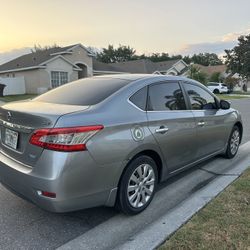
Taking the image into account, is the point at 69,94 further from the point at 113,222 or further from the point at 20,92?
the point at 20,92

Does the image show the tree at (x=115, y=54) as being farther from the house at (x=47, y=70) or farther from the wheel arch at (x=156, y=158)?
the wheel arch at (x=156, y=158)

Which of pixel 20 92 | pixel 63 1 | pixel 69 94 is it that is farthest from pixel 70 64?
pixel 69 94

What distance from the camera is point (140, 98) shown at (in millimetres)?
3992

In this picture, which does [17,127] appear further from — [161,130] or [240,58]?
[240,58]

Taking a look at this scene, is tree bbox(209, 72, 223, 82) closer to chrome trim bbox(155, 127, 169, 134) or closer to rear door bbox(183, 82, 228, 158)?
rear door bbox(183, 82, 228, 158)

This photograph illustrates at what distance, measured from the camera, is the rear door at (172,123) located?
405 cm

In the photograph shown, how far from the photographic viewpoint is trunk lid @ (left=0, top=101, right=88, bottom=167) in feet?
10.7

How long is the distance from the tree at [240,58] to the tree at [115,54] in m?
23.7

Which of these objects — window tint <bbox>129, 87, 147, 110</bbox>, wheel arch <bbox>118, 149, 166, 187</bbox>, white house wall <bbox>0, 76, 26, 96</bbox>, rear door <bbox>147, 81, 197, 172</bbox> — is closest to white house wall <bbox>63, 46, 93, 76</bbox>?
white house wall <bbox>0, 76, 26, 96</bbox>

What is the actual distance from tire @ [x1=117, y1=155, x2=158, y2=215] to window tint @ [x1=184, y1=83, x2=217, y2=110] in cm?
143

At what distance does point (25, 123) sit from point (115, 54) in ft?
235

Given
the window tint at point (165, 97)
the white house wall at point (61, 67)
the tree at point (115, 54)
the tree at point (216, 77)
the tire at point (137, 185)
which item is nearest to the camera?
the tire at point (137, 185)

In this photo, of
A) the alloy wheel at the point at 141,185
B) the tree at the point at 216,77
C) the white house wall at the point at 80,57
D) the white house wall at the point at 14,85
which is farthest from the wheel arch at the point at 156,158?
the tree at the point at 216,77

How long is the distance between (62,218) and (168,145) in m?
1.58
